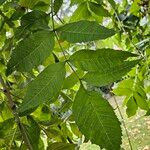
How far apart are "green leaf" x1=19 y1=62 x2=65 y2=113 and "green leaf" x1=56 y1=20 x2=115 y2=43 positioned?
0.04 meters

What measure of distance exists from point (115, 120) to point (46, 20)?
18 cm

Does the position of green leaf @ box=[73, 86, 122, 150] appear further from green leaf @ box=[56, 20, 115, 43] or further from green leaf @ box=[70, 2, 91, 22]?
green leaf @ box=[70, 2, 91, 22]

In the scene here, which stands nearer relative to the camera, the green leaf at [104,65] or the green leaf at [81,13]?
the green leaf at [104,65]

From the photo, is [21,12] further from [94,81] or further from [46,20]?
[94,81]

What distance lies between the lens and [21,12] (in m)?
0.67

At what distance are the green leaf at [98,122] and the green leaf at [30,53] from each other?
8 centimetres

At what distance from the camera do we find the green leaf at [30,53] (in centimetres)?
50

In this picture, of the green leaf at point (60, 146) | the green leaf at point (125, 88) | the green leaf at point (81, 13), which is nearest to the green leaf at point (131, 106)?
the green leaf at point (125, 88)

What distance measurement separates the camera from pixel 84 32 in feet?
A: 1.67

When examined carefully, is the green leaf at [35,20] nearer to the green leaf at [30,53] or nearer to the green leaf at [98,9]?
the green leaf at [30,53]

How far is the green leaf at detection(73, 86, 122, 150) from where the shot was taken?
0.47 m

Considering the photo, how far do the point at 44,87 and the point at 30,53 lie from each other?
0.05m

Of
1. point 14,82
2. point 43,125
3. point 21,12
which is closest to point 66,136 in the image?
point 43,125

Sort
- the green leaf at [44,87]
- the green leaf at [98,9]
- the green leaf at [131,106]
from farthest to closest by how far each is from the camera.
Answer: the green leaf at [131,106], the green leaf at [98,9], the green leaf at [44,87]
